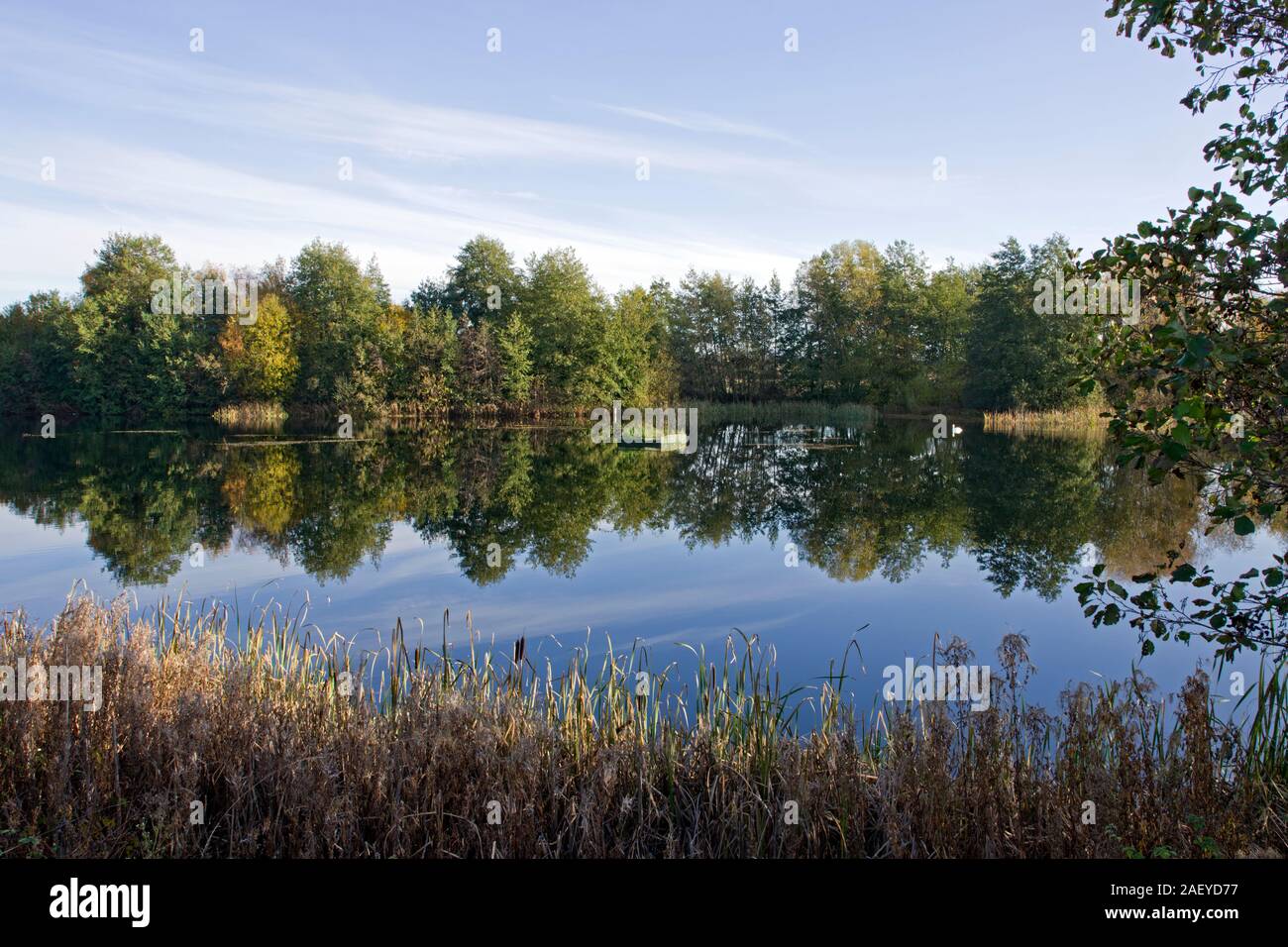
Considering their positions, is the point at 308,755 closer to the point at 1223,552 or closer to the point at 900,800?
the point at 900,800

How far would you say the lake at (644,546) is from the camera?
10.8 meters

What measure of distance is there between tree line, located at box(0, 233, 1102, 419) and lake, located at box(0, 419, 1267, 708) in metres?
22.9

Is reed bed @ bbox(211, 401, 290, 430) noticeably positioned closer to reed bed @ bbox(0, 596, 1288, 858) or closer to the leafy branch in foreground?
reed bed @ bbox(0, 596, 1288, 858)

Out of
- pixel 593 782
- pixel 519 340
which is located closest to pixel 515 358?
pixel 519 340

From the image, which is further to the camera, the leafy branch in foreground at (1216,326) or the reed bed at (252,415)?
the reed bed at (252,415)

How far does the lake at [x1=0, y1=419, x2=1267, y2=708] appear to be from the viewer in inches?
424

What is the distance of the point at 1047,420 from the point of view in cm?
4878

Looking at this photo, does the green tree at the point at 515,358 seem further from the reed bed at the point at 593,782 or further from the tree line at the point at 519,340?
the reed bed at the point at 593,782

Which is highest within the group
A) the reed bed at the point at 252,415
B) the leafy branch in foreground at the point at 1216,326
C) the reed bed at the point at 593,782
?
the reed bed at the point at 252,415

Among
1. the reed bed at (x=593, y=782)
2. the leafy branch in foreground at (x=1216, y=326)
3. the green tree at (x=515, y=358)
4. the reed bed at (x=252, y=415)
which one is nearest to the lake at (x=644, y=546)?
the reed bed at (x=593, y=782)

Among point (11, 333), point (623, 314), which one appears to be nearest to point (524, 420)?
point (623, 314)

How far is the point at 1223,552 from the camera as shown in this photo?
52.0ft

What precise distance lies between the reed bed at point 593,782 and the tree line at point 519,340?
153 feet

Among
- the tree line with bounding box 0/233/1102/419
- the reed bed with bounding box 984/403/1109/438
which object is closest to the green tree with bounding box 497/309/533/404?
the tree line with bounding box 0/233/1102/419
